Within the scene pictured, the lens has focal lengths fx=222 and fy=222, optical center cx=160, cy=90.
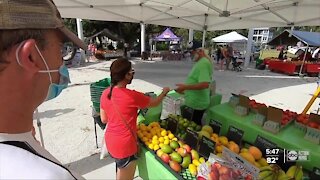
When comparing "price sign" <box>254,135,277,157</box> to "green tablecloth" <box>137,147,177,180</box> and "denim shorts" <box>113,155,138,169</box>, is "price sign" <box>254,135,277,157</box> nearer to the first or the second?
"green tablecloth" <box>137,147,177,180</box>

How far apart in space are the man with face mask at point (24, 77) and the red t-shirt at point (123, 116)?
4.03 ft

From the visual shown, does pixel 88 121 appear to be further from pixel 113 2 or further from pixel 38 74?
pixel 38 74

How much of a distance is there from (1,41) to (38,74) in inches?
5.4

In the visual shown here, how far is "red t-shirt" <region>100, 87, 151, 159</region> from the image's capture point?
6.55 ft

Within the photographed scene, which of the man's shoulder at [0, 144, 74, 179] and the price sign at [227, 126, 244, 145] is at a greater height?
the man's shoulder at [0, 144, 74, 179]

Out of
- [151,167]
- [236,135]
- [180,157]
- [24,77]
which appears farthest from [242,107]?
[24,77]

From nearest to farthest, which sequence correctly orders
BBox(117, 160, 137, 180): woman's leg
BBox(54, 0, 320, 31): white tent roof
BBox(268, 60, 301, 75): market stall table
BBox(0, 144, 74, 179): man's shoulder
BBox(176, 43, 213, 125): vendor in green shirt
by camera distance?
BBox(0, 144, 74, 179): man's shoulder → BBox(117, 160, 137, 180): woman's leg → BBox(176, 43, 213, 125): vendor in green shirt → BBox(54, 0, 320, 31): white tent roof → BBox(268, 60, 301, 75): market stall table

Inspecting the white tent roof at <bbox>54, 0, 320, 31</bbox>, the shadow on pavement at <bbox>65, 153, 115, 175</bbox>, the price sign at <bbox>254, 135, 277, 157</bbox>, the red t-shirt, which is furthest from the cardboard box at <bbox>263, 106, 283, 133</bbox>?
the white tent roof at <bbox>54, 0, 320, 31</bbox>

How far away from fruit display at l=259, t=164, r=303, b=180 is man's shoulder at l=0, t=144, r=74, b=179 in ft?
5.13

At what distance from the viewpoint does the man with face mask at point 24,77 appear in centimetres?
58

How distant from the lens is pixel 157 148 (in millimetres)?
2254

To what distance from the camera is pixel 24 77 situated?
0.66 meters

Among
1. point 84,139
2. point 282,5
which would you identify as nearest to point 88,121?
point 84,139

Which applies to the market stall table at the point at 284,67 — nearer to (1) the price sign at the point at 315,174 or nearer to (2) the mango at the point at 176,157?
(1) the price sign at the point at 315,174
